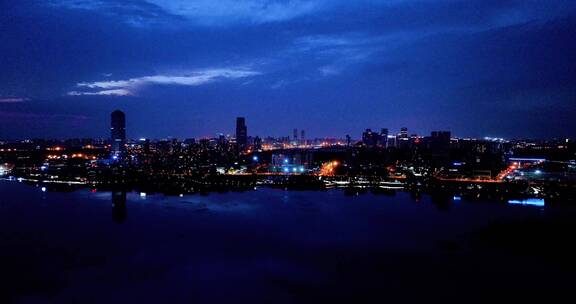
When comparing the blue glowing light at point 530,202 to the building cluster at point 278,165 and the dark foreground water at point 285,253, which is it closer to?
the dark foreground water at point 285,253

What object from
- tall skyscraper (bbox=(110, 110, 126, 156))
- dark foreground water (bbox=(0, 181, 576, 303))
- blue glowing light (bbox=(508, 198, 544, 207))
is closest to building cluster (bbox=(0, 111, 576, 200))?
tall skyscraper (bbox=(110, 110, 126, 156))

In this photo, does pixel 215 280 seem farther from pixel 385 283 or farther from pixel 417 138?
pixel 417 138

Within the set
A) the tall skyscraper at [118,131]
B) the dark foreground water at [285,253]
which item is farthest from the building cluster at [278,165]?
the dark foreground water at [285,253]

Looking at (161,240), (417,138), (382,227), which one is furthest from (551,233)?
(417,138)

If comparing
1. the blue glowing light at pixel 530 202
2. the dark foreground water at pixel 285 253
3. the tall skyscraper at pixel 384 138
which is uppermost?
the tall skyscraper at pixel 384 138

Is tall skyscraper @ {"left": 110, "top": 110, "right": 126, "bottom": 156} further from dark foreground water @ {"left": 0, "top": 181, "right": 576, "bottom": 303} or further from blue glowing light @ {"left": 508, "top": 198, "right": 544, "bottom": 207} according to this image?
blue glowing light @ {"left": 508, "top": 198, "right": 544, "bottom": 207}

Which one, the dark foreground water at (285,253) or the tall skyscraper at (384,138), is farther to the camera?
the tall skyscraper at (384,138)

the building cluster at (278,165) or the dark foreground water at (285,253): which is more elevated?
the building cluster at (278,165)
